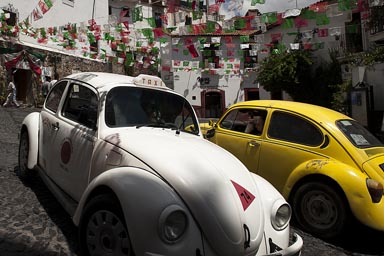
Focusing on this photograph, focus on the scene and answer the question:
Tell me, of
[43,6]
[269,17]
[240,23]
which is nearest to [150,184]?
[269,17]

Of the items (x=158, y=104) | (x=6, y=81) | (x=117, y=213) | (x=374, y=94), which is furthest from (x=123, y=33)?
(x=117, y=213)

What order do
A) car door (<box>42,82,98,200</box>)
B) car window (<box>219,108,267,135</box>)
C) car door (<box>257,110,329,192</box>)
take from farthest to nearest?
car window (<box>219,108,267,135</box>)
car door (<box>257,110,329,192</box>)
car door (<box>42,82,98,200</box>)

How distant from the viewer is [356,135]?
5.16 metres

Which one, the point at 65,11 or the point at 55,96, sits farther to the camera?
the point at 65,11

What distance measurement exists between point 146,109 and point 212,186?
1.53 m

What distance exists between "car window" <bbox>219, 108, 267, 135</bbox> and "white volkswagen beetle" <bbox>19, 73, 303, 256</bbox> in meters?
1.78

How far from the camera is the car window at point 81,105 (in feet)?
13.0

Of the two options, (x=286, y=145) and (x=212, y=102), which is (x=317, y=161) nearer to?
(x=286, y=145)

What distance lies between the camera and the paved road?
360 centimetres

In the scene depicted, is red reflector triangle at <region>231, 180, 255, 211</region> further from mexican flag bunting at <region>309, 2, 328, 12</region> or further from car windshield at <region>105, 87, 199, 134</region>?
mexican flag bunting at <region>309, 2, 328, 12</region>

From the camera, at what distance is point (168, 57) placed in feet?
107

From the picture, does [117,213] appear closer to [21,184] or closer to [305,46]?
[21,184]

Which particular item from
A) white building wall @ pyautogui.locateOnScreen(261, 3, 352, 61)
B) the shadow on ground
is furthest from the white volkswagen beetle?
white building wall @ pyautogui.locateOnScreen(261, 3, 352, 61)

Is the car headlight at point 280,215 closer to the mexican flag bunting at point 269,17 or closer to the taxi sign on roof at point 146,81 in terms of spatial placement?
the taxi sign on roof at point 146,81
